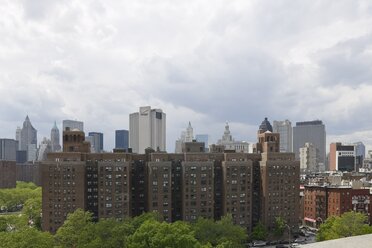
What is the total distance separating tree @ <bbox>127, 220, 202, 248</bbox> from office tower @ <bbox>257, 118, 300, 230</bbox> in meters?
65.9

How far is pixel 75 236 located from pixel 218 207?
57.6 metres

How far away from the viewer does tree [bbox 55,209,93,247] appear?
108m

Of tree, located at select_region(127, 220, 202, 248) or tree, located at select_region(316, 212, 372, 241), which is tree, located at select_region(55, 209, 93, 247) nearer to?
tree, located at select_region(127, 220, 202, 248)

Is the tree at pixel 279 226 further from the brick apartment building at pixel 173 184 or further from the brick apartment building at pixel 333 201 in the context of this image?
the brick apartment building at pixel 333 201

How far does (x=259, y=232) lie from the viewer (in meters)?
150

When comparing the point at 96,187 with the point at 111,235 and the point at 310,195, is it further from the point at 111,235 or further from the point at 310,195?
the point at 310,195

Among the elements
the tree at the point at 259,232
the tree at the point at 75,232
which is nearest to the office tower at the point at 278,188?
the tree at the point at 259,232

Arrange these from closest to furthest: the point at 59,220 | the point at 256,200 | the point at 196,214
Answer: the point at 59,220 < the point at 196,214 < the point at 256,200

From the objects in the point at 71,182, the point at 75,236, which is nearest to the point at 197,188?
the point at 71,182

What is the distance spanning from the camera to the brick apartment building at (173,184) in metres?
140

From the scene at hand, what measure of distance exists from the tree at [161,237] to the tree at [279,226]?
210 ft

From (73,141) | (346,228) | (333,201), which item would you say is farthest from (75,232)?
(333,201)

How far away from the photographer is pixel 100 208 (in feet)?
470

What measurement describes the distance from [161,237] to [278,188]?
7702 cm
